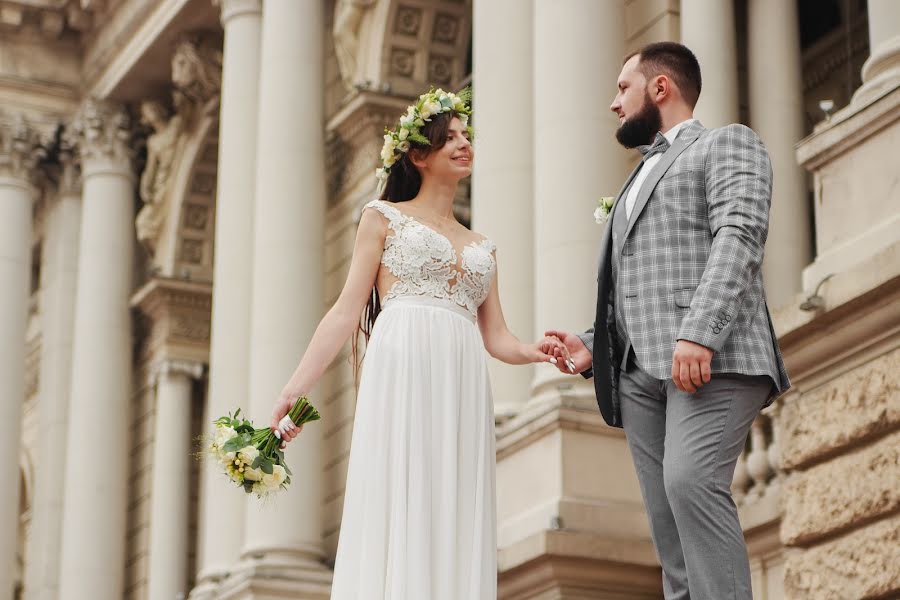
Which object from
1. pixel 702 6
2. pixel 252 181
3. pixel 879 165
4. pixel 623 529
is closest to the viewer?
pixel 879 165

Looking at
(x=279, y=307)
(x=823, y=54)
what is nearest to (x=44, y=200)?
(x=279, y=307)

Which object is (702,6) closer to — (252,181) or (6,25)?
(252,181)

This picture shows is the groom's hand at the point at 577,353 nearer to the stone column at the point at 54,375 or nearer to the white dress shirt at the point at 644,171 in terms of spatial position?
the white dress shirt at the point at 644,171

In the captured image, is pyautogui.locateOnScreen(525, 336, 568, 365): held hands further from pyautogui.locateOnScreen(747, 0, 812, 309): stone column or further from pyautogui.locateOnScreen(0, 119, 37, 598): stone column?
pyautogui.locateOnScreen(0, 119, 37, 598): stone column

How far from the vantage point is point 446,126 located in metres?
7.19

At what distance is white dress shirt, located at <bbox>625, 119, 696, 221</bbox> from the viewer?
6340 millimetres

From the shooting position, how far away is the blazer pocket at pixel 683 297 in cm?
607

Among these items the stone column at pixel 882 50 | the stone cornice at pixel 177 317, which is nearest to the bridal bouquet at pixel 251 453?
the stone column at pixel 882 50

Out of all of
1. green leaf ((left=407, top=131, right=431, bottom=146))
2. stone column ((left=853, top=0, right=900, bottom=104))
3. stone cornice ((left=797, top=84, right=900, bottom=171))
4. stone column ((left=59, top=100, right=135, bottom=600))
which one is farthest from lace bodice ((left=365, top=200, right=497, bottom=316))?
stone column ((left=59, top=100, right=135, bottom=600))

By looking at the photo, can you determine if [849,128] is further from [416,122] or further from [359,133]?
[359,133]

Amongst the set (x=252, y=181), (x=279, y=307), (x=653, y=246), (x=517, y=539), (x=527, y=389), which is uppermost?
(x=252, y=181)

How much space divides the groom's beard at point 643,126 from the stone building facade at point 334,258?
2245 mm

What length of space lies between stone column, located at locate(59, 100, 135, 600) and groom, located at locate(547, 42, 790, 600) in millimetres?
17866

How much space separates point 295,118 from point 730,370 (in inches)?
522
